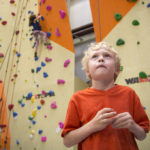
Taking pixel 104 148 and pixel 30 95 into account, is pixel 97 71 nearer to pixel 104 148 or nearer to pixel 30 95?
pixel 104 148

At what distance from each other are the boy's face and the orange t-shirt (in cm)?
10

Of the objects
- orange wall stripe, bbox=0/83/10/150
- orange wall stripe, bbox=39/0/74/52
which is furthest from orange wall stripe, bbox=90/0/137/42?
orange wall stripe, bbox=0/83/10/150

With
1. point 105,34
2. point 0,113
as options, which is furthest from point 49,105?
point 105,34

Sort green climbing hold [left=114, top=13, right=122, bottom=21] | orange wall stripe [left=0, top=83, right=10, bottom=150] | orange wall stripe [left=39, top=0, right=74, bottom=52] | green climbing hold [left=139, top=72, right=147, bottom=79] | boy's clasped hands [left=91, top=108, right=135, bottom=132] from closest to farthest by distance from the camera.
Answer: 1. boy's clasped hands [left=91, top=108, right=135, bottom=132]
2. green climbing hold [left=139, top=72, right=147, bottom=79]
3. green climbing hold [left=114, top=13, right=122, bottom=21]
4. orange wall stripe [left=39, top=0, right=74, bottom=52]
5. orange wall stripe [left=0, top=83, right=10, bottom=150]

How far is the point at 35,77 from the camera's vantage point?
3.42m

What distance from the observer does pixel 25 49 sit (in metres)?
3.76

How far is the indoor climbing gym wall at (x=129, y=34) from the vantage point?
7.37 ft

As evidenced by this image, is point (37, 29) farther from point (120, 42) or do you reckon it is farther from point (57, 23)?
point (120, 42)

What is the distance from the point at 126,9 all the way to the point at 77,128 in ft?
6.92

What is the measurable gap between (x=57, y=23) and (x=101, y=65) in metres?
2.50

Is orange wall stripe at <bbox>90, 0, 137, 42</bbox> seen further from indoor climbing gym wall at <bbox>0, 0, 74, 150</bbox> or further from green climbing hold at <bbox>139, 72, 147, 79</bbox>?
green climbing hold at <bbox>139, 72, 147, 79</bbox>

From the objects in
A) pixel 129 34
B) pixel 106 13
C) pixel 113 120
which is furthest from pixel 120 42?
pixel 113 120

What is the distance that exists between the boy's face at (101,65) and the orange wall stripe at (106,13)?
1.52 meters

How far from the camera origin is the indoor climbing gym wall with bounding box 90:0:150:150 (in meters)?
2.25
